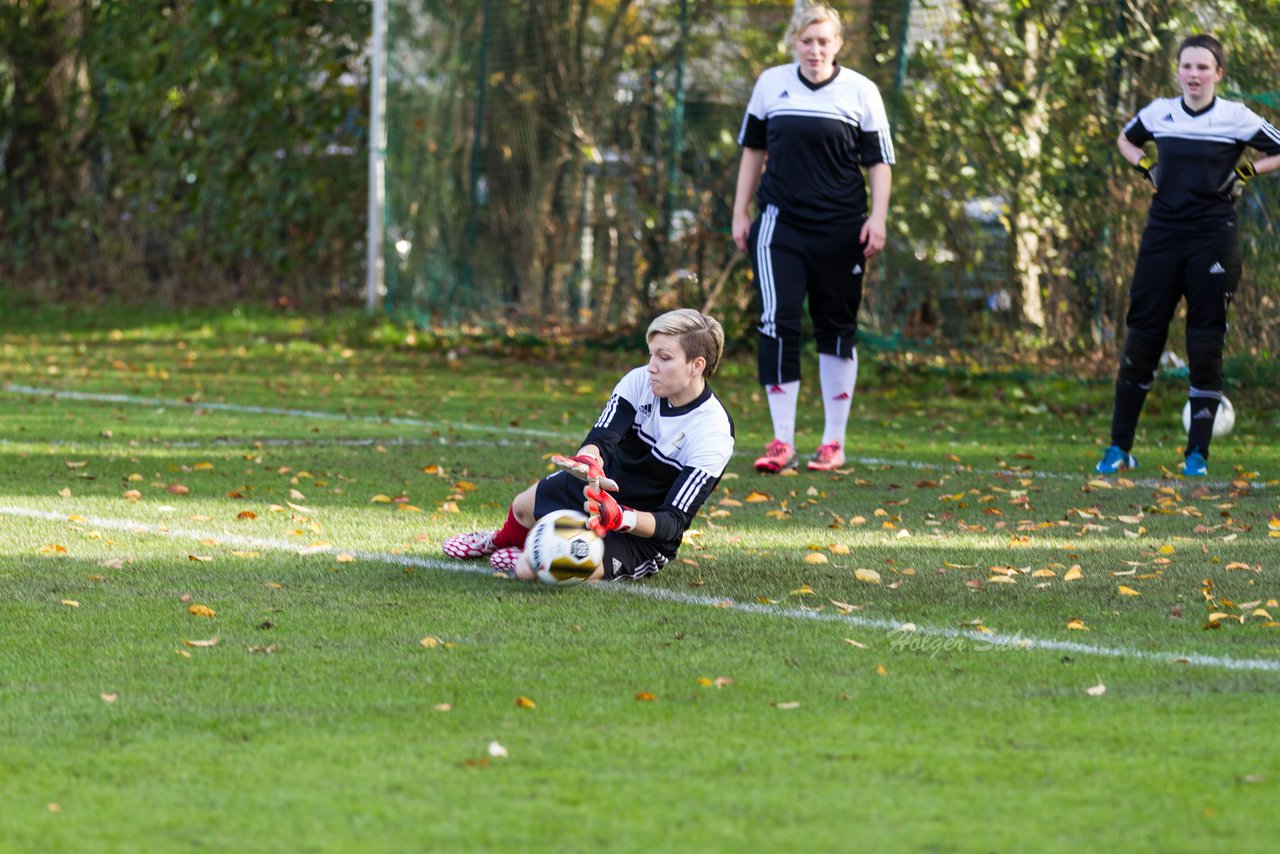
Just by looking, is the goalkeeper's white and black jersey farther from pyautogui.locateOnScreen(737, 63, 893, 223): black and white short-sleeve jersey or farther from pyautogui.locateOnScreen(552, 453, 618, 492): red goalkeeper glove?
pyautogui.locateOnScreen(737, 63, 893, 223): black and white short-sleeve jersey

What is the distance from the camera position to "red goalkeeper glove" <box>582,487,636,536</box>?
5391mm

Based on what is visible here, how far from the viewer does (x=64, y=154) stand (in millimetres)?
20688

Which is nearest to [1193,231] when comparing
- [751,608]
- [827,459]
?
[827,459]

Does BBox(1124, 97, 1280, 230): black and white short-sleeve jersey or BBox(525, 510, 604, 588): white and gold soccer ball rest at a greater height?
BBox(1124, 97, 1280, 230): black and white short-sleeve jersey

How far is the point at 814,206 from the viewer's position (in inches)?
345

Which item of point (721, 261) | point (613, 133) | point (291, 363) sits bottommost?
point (291, 363)

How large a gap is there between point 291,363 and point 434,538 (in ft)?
28.9

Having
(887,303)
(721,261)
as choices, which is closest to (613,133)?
(721,261)

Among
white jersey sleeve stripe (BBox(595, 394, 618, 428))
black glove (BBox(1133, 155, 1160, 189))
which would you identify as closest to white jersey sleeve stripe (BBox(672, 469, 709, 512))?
white jersey sleeve stripe (BBox(595, 394, 618, 428))

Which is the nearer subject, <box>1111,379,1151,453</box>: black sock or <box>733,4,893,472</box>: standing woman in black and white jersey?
<box>1111,379,1151,453</box>: black sock

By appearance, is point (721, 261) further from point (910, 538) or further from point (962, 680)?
point (962, 680)

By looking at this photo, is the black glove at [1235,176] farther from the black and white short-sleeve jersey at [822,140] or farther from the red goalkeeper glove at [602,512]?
the red goalkeeper glove at [602,512]

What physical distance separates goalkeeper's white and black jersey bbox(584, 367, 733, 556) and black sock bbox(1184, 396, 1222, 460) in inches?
140

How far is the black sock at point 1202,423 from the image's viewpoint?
8.52 m
